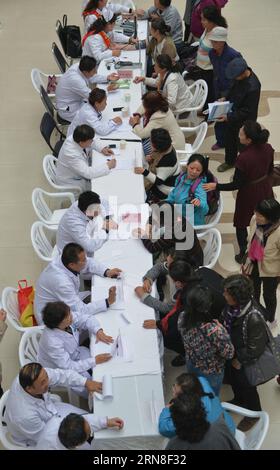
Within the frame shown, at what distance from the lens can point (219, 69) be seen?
5.72 meters

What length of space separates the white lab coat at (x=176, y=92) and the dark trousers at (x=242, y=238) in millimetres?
1787

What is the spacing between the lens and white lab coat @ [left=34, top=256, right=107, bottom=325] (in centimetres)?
400

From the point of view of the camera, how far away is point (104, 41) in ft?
21.8

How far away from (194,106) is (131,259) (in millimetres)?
2748

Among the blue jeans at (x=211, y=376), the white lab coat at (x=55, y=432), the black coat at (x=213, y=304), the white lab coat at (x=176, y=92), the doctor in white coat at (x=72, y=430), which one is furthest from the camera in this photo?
the white lab coat at (x=176, y=92)

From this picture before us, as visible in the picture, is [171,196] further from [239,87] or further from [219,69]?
[219,69]

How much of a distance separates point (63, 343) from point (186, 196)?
1738mm

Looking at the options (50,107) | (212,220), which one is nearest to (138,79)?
(50,107)

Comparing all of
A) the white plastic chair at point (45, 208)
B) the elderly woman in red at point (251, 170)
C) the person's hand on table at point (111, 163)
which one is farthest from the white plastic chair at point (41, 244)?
the elderly woman in red at point (251, 170)

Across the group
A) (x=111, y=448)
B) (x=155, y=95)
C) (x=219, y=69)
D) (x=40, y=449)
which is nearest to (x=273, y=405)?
(x=111, y=448)

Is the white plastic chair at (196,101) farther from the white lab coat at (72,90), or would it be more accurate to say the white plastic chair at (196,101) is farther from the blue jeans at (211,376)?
the blue jeans at (211,376)

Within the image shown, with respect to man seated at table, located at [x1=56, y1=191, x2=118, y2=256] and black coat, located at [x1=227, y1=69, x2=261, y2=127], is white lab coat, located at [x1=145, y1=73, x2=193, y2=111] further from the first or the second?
man seated at table, located at [x1=56, y1=191, x2=118, y2=256]

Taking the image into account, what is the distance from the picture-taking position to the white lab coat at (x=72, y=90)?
600cm

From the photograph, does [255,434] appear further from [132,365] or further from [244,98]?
[244,98]
